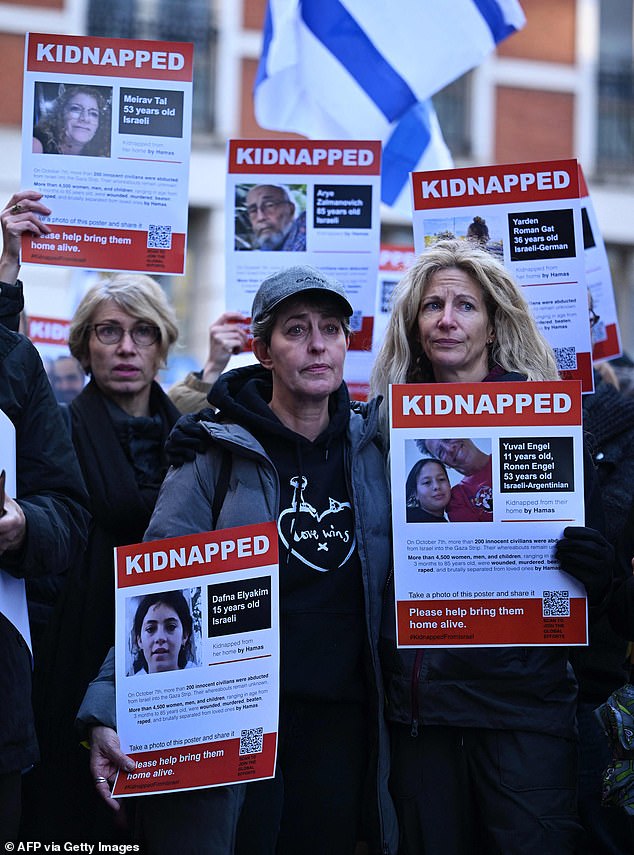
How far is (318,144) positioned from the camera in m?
4.18

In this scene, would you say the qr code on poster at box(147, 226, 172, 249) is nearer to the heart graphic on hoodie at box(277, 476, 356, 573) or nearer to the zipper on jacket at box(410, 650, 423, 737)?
the heart graphic on hoodie at box(277, 476, 356, 573)

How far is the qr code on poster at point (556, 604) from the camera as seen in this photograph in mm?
2887

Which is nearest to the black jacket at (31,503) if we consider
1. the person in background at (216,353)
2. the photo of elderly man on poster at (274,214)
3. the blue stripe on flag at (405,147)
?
the person in background at (216,353)

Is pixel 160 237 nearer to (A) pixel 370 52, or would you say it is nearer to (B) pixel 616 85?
(A) pixel 370 52

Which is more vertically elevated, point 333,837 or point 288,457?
point 288,457

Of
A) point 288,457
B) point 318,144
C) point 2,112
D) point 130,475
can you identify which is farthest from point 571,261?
point 2,112

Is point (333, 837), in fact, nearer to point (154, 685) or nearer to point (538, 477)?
point (154, 685)

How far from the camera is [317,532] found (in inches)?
119

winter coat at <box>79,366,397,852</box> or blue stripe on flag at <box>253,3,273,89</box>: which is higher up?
blue stripe on flag at <box>253,3,273,89</box>

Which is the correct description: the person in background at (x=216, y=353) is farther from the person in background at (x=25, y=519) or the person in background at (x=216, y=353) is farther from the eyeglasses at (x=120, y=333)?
the person in background at (x=25, y=519)

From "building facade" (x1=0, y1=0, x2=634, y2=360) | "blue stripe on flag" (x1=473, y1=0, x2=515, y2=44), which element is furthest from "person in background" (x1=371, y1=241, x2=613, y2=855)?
"building facade" (x1=0, y1=0, x2=634, y2=360)

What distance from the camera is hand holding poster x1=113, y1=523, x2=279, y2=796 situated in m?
2.78

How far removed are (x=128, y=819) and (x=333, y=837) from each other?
597mm

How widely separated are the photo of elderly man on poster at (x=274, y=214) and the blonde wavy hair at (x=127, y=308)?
0.35 meters
